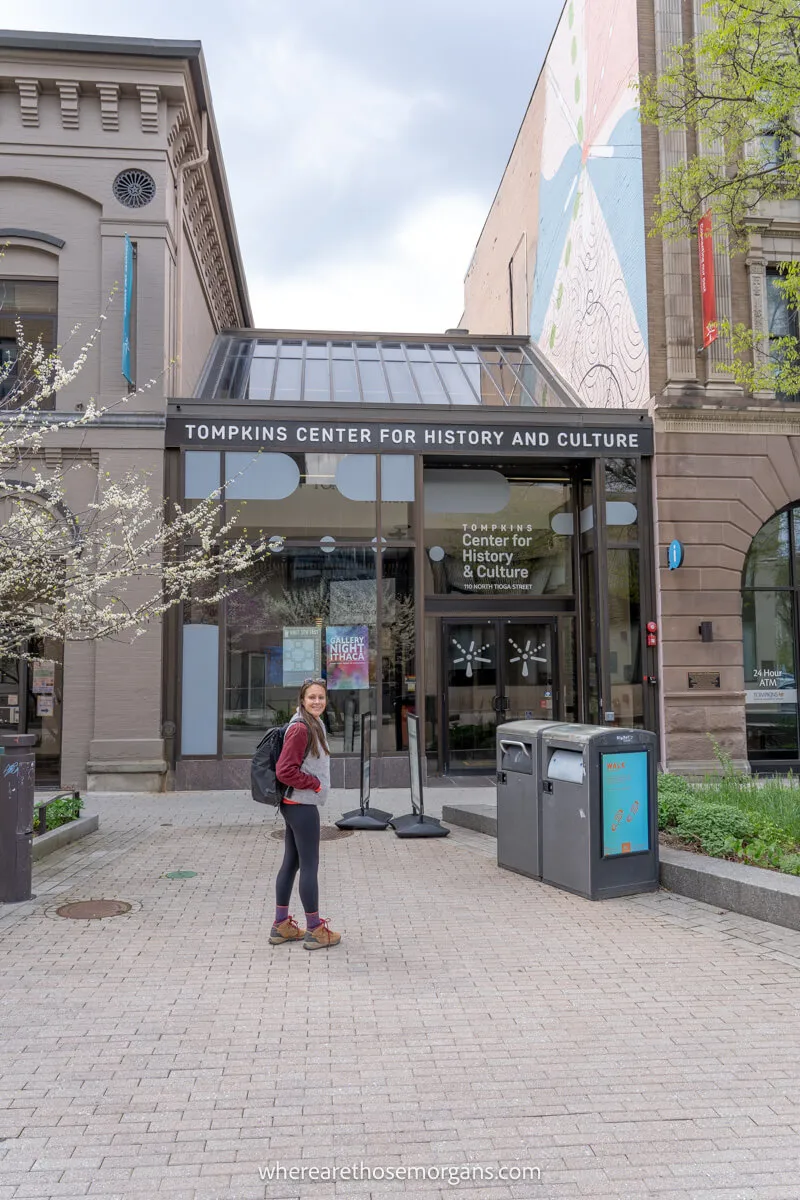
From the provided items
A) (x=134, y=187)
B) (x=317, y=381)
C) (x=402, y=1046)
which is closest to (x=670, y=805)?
(x=402, y=1046)

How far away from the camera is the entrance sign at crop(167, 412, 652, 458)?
13.8m

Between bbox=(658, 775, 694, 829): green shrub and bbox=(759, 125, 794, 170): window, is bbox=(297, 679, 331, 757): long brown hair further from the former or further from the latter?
bbox=(759, 125, 794, 170): window

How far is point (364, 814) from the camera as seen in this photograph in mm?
10664

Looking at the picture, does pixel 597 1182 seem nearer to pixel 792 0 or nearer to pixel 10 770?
pixel 10 770

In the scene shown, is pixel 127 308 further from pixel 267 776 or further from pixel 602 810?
pixel 602 810

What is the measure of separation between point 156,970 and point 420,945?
174cm

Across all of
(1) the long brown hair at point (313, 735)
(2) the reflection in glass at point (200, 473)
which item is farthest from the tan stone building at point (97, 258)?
(1) the long brown hair at point (313, 735)

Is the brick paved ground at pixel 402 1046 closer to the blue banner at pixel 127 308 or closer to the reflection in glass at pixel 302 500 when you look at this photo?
the reflection in glass at pixel 302 500

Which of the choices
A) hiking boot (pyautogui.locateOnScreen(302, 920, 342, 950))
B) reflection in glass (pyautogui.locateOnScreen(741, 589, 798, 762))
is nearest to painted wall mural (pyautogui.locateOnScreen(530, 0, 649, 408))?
reflection in glass (pyautogui.locateOnScreen(741, 589, 798, 762))

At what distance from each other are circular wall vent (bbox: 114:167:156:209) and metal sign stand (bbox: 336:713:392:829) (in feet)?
30.0

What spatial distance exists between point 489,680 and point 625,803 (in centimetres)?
781

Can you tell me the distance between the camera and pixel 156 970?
546 cm

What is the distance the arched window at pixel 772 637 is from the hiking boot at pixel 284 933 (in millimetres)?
10870

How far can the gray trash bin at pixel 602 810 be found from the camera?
6937mm
